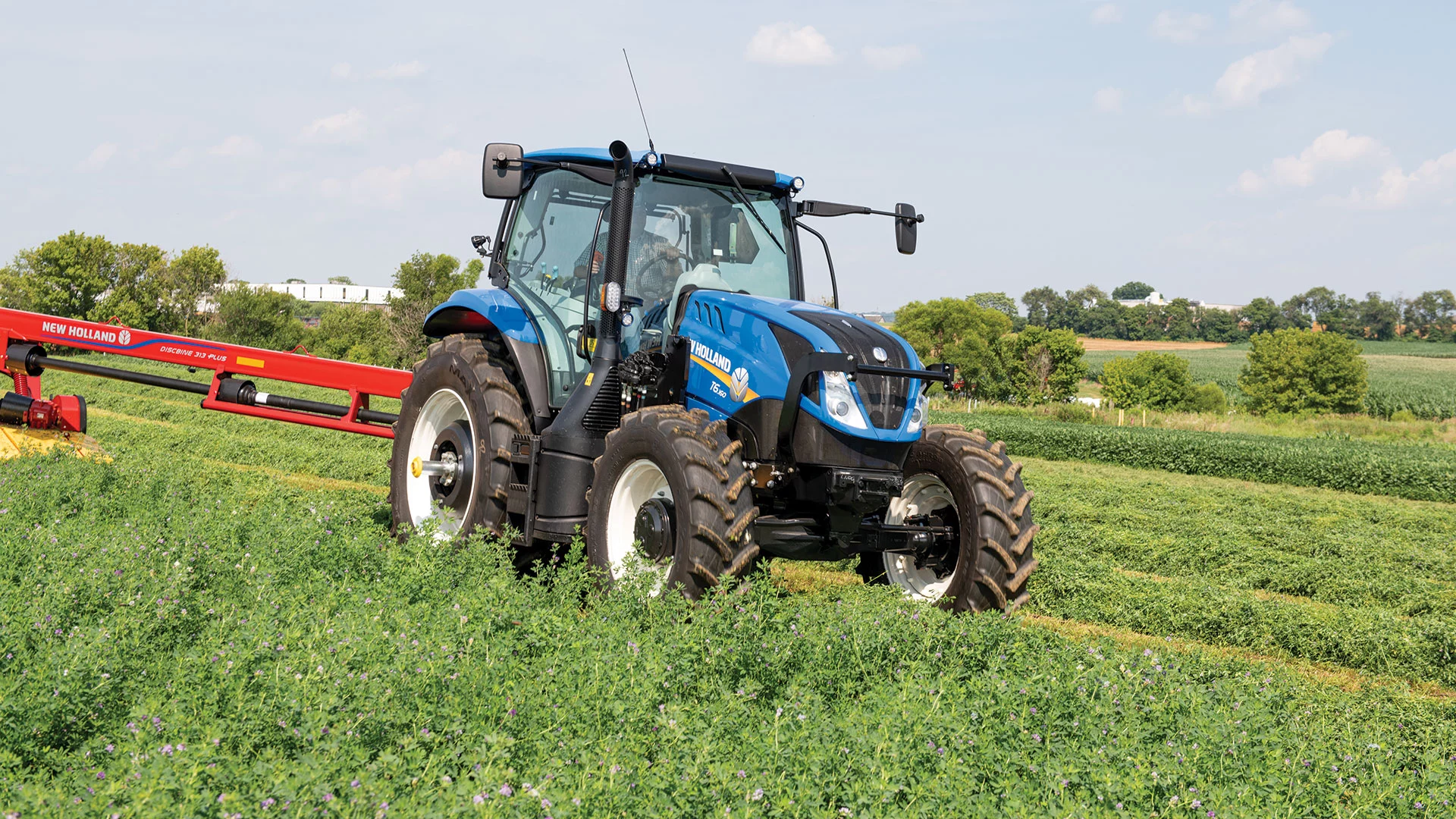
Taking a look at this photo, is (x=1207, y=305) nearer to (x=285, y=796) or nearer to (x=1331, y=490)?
(x=1331, y=490)

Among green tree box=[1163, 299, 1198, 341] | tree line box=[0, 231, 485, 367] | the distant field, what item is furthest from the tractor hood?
green tree box=[1163, 299, 1198, 341]

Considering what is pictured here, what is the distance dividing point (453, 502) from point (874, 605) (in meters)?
3.00

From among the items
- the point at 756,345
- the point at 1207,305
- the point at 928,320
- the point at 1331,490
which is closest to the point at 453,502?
the point at 756,345

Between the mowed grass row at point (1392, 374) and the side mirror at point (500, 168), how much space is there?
53.7m

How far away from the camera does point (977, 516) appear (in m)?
5.55

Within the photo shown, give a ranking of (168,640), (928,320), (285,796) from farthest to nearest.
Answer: (928,320) < (168,640) < (285,796)

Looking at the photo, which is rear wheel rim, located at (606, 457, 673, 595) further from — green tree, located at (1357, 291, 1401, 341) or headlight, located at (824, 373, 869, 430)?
green tree, located at (1357, 291, 1401, 341)

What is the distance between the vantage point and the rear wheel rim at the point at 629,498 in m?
5.61

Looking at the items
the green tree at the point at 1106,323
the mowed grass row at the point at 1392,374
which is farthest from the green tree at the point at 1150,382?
the green tree at the point at 1106,323

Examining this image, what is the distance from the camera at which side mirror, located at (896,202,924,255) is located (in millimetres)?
6609

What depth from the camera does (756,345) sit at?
5477 millimetres

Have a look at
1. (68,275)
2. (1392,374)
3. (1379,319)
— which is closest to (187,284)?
(68,275)

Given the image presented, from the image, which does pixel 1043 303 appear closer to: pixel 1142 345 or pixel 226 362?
pixel 1142 345

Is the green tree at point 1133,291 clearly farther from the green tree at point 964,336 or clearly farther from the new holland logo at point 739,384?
the new holland logo at point 739,384
